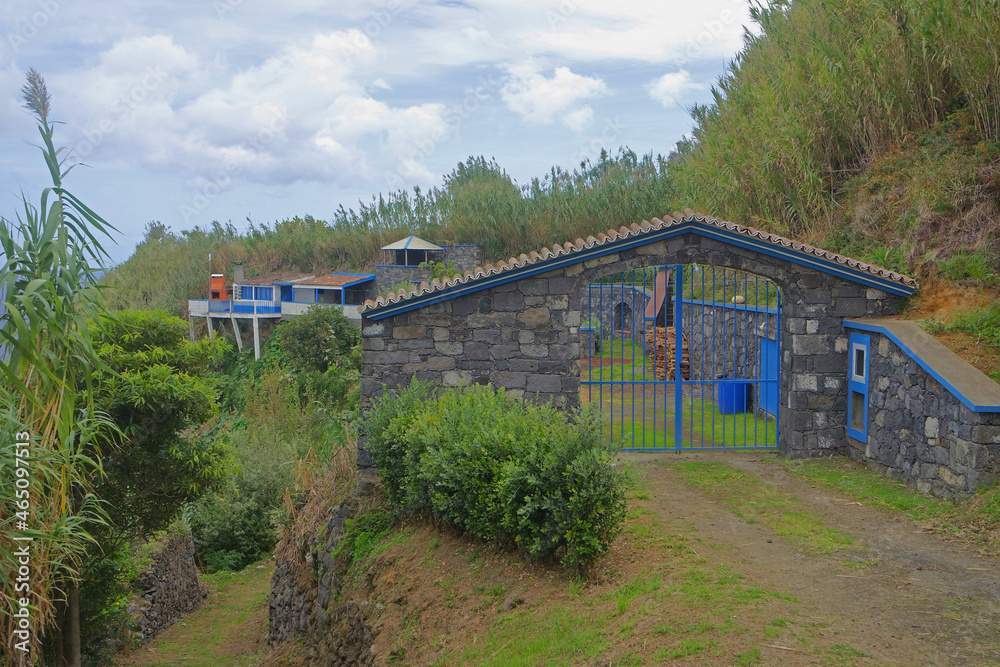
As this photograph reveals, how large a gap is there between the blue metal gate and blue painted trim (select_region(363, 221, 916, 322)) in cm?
48

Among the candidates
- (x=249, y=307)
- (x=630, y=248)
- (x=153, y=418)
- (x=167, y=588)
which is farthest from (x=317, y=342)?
(x=153, y=418)

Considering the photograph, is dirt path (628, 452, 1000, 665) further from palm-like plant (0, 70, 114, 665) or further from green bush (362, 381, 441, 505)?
palm-like plant (0, 70, 114, 665)

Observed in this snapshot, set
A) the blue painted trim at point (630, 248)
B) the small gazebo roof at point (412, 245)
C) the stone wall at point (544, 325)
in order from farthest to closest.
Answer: the small gazebo roof at point (412, 245)
the stone wall at point (544, 325)
the blue painted trim at point (630, 248)

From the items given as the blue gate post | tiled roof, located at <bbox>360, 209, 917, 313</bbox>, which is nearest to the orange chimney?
tiled roof, located at <bbox>360, 209, 917, 313</bbox>

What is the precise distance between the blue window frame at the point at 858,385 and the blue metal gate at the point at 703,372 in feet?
3.18

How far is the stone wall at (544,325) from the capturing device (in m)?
10.0

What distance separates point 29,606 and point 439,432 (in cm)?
370

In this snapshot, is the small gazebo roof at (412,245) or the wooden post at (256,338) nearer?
the wooden post at (256,338)

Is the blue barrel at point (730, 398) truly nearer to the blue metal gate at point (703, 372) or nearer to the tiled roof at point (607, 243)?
the blue metal gate at point (703, 372)

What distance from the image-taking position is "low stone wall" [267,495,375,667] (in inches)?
309

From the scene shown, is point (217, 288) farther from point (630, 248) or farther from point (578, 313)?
point (630, 248)

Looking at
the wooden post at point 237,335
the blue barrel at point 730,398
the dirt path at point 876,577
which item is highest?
the wooden post at point 237,335

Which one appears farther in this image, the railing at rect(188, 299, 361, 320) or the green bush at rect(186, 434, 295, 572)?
the railing at rect(188, 299, 361, 320)

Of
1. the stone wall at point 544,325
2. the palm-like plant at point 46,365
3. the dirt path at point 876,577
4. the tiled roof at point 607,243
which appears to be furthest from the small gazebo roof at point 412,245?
the palm-like plant at point 46,365
